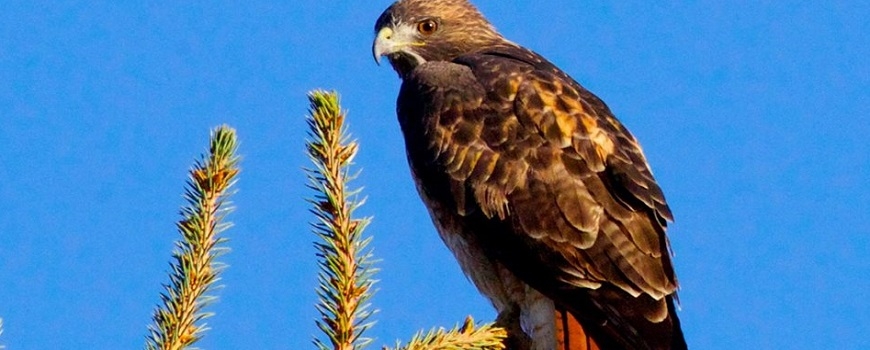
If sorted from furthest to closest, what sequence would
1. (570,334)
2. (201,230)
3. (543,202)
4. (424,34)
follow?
1. (424,34)
2. (543,202)
3. (570,334)
4. (201,230)

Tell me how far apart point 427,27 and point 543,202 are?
2.43m

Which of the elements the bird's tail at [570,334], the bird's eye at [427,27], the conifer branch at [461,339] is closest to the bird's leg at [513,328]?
the bird's tail at [570,334]

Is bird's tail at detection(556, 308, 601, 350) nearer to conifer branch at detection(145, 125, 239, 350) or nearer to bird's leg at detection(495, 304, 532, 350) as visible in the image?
bird's leg at detection(495, 304, 532, 350)

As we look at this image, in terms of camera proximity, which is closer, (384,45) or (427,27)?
(384,45)

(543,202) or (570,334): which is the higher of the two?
(543,202)

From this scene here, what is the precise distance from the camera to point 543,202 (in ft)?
18.7

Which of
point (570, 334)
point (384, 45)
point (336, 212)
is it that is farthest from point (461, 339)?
point (384, 45)

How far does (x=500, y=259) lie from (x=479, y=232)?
0.20 meters

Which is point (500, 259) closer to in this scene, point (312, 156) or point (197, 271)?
point (312, 156)

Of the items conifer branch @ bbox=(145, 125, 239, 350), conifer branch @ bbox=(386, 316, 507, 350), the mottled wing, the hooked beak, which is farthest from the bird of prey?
conifer branch @ bbox=(145, 125, 239, 350)

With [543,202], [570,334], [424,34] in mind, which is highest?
[424,34]

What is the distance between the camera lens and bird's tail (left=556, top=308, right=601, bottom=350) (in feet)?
17.6

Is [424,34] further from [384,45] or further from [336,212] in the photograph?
[336,212]

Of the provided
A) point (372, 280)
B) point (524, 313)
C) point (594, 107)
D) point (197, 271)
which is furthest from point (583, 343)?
point (197, 271)
